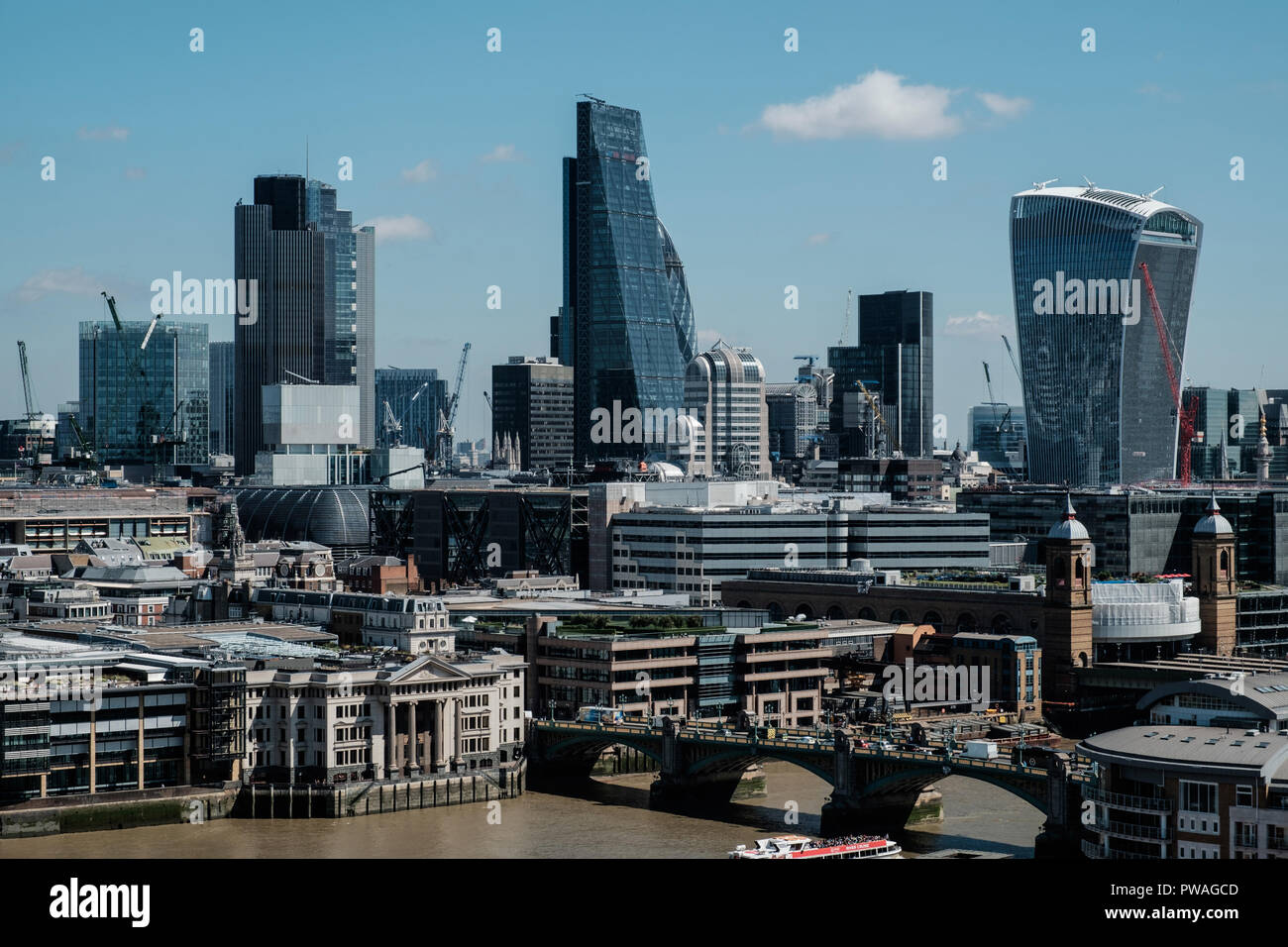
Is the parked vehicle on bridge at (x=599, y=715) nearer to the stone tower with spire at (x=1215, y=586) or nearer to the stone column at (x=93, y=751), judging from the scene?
the stone column at (x=93, y=751)

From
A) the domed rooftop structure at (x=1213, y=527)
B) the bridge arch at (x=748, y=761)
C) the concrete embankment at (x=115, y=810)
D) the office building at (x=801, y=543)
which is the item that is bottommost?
the concrete embankment at (x=115, y=810)

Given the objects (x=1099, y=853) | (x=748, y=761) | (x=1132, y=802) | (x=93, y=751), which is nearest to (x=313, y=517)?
(x=748, y=761)

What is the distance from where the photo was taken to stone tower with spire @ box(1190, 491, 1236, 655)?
300 ft

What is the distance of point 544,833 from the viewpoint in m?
57.6

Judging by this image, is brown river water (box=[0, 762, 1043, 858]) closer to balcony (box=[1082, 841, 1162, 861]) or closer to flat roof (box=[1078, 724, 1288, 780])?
balcony (box=[1082, 841, 1162, 861])

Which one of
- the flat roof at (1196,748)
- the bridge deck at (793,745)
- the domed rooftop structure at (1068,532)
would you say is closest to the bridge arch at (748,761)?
the bridge deck at (793,745)

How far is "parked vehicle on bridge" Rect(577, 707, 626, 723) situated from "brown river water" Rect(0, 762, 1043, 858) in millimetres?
5912

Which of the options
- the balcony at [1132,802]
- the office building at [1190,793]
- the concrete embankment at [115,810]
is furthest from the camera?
the concrete embankment at [115,810]

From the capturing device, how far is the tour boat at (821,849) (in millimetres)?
51562

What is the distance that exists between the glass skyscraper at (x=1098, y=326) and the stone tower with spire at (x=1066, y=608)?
91587 mm

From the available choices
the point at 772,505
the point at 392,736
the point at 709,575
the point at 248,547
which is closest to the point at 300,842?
the point at 392,736

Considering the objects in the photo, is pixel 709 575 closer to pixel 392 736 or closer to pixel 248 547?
pixel 248 547
